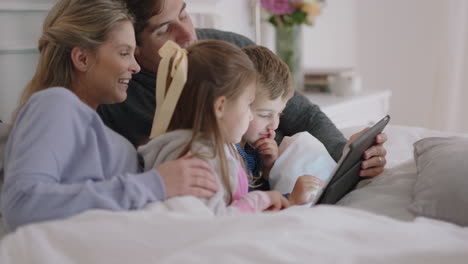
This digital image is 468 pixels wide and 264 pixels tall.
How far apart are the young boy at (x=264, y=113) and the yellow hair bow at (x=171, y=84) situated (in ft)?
1.13

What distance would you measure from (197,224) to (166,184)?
0.16 meters

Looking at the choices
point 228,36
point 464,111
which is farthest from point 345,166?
point 464,111

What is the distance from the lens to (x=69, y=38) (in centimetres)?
118

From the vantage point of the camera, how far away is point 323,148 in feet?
→ 5.05

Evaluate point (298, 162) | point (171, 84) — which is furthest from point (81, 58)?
point (298, 162)

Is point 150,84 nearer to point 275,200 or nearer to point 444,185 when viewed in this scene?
point 275,200

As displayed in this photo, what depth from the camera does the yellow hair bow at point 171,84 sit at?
1000 mm

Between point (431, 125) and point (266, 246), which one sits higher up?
point (266, 246)

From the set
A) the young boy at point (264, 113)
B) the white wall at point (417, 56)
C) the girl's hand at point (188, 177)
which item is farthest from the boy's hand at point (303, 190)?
the white wall at point (417, 56)

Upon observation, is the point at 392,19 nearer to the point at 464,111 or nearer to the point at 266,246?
the point at 464,111

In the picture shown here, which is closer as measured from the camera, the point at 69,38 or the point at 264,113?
the point at 69,38

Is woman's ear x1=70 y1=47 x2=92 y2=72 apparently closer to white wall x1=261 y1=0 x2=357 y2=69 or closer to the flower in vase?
the flower in vase

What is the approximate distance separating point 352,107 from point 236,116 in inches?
66.8

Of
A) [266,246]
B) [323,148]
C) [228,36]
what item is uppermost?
[228,36]
